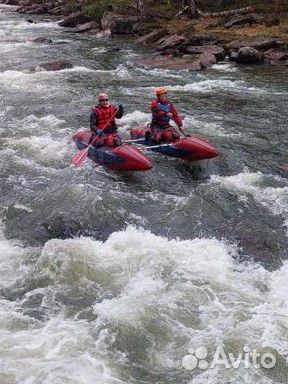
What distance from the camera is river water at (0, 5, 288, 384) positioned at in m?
5.36

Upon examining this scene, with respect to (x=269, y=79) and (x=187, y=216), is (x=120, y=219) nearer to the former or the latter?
(x=187, y=216)

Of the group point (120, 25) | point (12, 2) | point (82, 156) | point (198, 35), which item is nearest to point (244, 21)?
point (198, 35)

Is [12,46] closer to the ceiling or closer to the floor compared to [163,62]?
closer to the ceiling

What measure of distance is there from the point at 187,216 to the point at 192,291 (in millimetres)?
2237

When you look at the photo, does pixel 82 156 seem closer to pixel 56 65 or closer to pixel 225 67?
pixel 56 65

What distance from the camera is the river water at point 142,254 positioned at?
211 inches

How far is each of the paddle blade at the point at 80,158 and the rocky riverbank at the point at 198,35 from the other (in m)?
9.90

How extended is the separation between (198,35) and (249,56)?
493 centimetres

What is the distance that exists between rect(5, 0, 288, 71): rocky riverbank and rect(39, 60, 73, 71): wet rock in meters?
3.14

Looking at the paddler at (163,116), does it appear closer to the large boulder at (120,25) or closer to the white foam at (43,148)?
the white foam at (43,148)

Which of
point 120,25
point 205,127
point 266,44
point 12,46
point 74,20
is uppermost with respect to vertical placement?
point 74,20

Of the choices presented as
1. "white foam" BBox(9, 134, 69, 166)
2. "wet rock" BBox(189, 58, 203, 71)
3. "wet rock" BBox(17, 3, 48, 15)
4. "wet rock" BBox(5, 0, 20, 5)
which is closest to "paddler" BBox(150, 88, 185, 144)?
"white foam" BBox(9, 134, 69, 166)

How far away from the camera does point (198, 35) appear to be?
23.0 metres

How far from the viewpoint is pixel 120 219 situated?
822 centimetres
